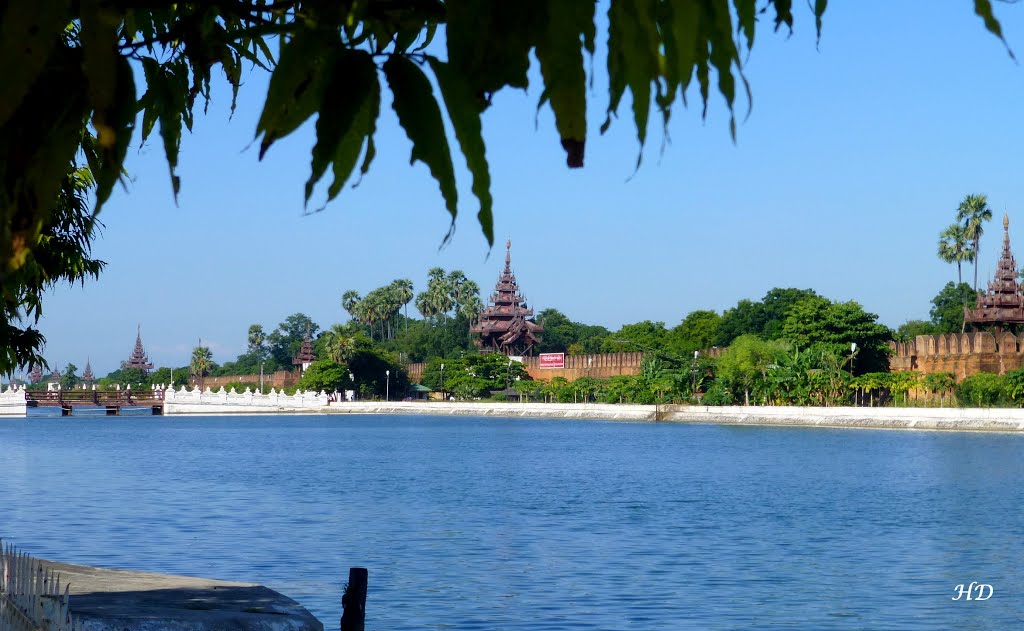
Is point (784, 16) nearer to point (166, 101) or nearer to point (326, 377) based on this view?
point (166, 101)

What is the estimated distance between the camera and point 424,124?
3.69 feet

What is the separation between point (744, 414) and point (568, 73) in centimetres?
6993

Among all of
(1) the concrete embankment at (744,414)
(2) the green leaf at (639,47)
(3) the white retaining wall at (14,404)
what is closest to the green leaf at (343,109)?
(2) the green leaf at (639,47)

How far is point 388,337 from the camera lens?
141625mm

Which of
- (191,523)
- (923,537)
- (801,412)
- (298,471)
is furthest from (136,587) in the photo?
(801,412)

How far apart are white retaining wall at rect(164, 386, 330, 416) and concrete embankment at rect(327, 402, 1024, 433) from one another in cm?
220

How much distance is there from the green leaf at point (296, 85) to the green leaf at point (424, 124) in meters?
0.07

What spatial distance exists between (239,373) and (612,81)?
507 ft

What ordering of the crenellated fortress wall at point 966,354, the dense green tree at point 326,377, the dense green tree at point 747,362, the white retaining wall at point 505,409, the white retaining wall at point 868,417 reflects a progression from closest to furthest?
1. the white retaining wall at point 868,417
2. the crenellated fortress wall at point 966,354
3. the dense green tree at point 747,362
4. the white retaining wall at point 505,409
5. the dense green tree at point 326,377

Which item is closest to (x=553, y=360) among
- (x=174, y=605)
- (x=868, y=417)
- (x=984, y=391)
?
(x=868, y=417)

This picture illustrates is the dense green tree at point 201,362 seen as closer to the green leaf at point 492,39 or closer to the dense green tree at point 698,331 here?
the dense green tree at point 698,331

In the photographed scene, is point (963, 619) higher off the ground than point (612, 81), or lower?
lower

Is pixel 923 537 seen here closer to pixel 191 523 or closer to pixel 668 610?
pixel 668 610

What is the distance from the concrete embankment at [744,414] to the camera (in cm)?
5519
